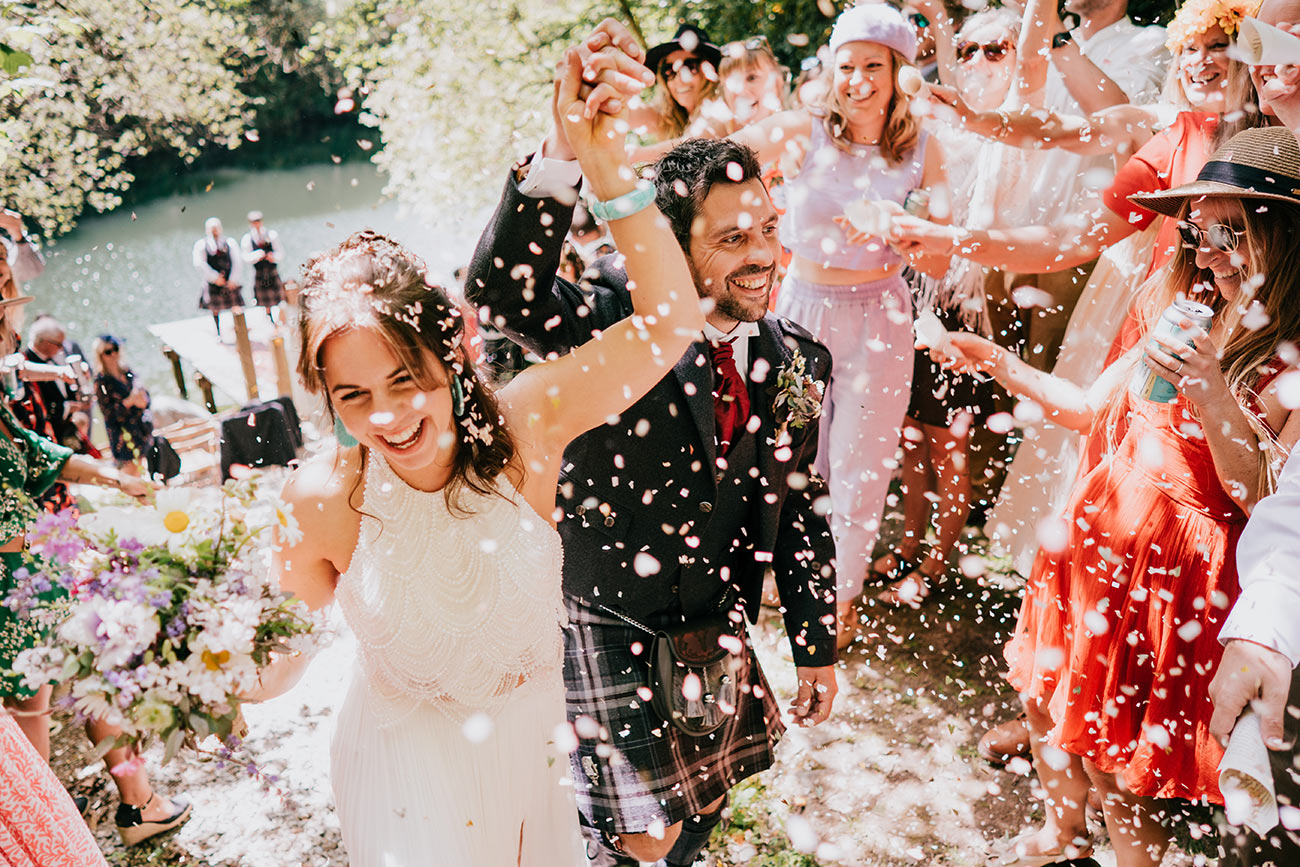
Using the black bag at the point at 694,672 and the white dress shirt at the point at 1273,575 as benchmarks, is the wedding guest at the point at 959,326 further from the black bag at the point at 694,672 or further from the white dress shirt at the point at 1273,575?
the white dress shirt at the point at 1273,575

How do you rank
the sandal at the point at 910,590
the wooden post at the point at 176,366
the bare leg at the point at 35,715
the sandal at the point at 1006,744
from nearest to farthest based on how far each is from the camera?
the bare leg at the point at 35,715 < the sandal at the point at 1006,744 < the sandal at the point at 910,590 < the wooden post at the point at 176,366

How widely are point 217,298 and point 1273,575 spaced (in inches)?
468

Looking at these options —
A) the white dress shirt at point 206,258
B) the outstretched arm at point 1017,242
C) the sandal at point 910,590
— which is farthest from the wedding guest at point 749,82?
the white dress shirt at point 206,258

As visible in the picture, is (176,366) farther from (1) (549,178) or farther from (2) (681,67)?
(1) (549,178)

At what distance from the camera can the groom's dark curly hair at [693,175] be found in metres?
2.47

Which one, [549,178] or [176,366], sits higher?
[549,178]

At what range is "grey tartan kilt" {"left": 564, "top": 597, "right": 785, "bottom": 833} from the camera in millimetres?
2545

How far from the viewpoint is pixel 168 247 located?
15727mm

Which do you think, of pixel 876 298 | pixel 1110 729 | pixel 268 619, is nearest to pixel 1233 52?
pixel 876 298

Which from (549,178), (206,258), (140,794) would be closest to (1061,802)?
(549,178)

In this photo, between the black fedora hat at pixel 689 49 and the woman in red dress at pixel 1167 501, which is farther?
the black fedora hat at pixel 689 49

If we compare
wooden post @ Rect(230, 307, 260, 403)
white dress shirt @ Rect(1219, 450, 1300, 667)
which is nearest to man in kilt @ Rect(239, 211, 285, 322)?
wooden post @ Rect(230, 307, 260, 403)

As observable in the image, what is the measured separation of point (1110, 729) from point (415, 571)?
1.97m

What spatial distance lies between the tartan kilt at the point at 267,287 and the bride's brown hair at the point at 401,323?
12.0 metres
